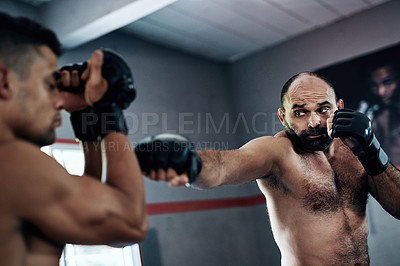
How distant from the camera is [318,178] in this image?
2438 millimetres

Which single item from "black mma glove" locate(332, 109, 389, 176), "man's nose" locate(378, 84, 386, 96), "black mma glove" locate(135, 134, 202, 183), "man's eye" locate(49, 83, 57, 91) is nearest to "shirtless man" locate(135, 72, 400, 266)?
"black mma glove" locate(332, 109, 389, 176)

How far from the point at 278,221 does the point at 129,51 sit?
144 inches

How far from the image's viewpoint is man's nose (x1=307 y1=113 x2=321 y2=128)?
238 cm

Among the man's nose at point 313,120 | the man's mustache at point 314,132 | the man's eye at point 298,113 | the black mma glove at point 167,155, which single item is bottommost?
the black mma glove at point 167,155

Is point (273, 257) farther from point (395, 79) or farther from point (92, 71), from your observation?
point (92, 71)

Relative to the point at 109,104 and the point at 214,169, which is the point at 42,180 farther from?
the point at 214,169

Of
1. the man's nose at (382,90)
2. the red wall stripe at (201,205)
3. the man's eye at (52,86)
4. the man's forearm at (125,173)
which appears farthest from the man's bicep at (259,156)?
the man's nose at (382,90)

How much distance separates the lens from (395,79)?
5250mm

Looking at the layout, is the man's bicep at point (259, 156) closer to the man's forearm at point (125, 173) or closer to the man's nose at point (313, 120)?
the man's nose at point (313, 120)

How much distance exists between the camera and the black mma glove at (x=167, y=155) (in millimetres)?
1609

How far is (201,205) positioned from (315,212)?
12.1 ft

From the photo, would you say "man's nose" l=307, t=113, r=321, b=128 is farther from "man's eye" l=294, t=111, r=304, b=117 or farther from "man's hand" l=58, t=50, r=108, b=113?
"man's hand" l=58, t=50, r=108, b=113

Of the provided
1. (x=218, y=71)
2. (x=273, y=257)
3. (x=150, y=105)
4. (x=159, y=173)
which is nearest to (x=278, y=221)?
(x=159, y=173)

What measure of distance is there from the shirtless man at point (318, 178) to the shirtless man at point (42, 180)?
Result: 0.86 meters
